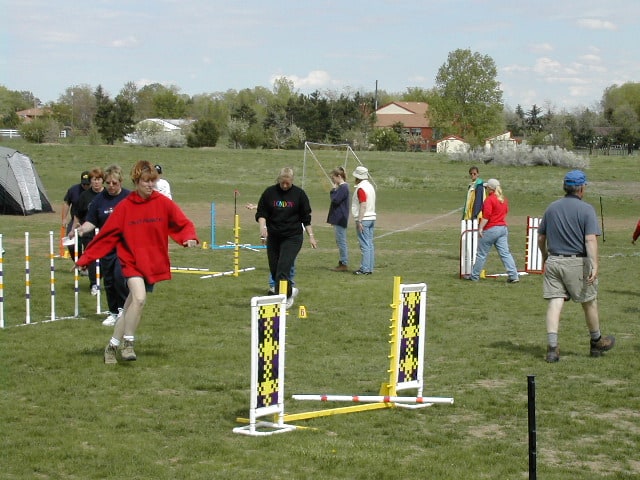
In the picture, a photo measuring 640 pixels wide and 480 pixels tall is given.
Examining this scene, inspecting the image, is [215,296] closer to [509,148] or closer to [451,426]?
[451,426]

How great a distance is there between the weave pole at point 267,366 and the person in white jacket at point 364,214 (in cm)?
972

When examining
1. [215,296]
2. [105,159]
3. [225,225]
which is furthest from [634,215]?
[105,159]

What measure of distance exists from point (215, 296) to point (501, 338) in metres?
4.62

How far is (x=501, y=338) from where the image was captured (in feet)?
37.3

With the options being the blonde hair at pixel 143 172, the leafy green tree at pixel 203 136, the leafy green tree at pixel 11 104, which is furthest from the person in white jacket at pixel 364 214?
the leafy green tree at pixel 203 136

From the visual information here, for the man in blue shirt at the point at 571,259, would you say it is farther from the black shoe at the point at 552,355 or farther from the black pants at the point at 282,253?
the black pants at the point at 282,253

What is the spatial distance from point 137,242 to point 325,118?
7674 centimetres

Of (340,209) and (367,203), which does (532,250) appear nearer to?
(367,203)

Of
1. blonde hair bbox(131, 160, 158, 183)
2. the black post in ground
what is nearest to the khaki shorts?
blonde hair bbox(131, 160, 158, 183)

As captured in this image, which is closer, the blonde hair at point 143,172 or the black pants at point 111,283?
the blonde hair at point 143,172

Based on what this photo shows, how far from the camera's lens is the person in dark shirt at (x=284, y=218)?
12.8 metres

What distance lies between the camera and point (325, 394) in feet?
27.5

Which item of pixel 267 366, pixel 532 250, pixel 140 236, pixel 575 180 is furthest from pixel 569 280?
pixel 532 250

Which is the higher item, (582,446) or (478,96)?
(478,96)
